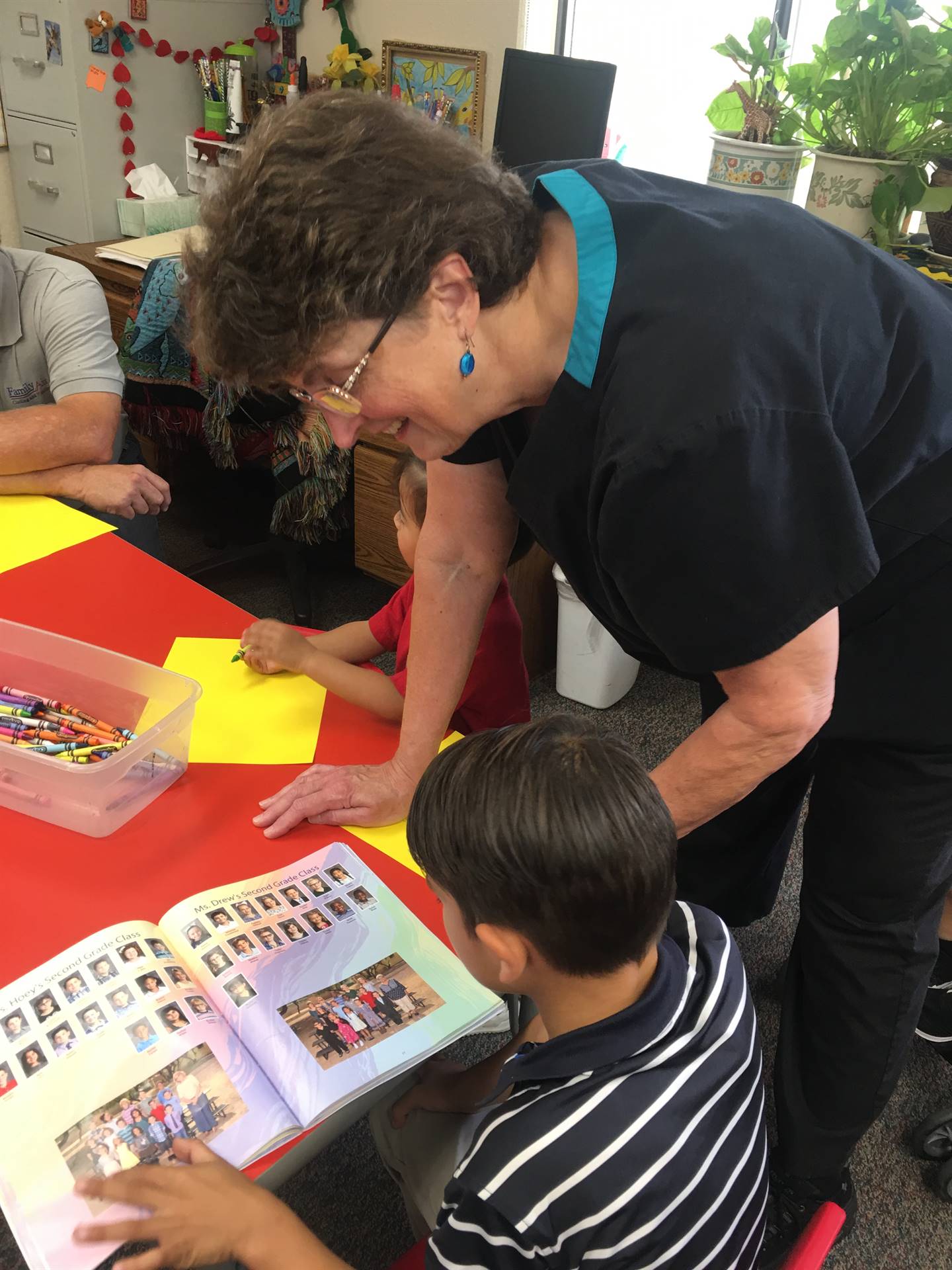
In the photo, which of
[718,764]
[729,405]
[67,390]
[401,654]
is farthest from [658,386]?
[67,390]

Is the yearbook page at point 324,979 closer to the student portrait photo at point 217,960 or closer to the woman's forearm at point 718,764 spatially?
the student portrait photo at point 217,960

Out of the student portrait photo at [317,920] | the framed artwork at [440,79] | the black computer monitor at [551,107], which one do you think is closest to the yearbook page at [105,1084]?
the student portrait photo at [317,920]

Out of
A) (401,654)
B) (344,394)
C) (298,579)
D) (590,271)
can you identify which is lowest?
(298,579)

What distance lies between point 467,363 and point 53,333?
53.9 inches

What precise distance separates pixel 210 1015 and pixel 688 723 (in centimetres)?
173

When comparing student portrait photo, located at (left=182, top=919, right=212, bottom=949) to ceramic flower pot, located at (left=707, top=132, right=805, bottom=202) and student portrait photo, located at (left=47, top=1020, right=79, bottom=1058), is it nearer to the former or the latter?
student portrait photo, located at (left=47, top=1020, right=79, bottom=1058)

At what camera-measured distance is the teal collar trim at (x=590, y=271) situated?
0.77 m

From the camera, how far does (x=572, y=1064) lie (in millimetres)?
719

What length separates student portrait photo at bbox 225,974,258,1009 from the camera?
0.81m

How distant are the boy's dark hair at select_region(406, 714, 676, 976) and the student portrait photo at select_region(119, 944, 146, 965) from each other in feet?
0.92

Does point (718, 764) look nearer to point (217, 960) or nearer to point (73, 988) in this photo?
point (217, 960)

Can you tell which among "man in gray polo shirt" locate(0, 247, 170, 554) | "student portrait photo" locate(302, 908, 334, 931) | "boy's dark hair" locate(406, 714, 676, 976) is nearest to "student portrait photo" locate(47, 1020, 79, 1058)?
"student portrait photo" locate(302, 908, 334, 931)

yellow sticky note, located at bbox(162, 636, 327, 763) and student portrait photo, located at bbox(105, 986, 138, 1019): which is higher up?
student portrait photo, located at bbox(105, 986, 138, 1019)

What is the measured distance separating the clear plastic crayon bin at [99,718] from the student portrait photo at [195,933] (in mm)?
169
